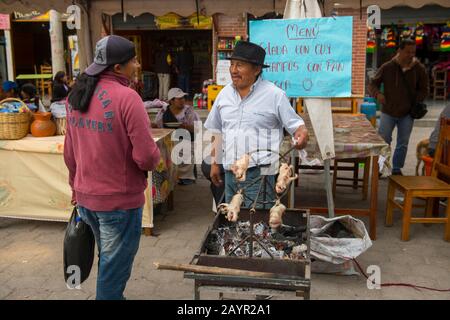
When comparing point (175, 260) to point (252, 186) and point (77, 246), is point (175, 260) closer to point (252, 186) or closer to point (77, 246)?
point (252, 186)

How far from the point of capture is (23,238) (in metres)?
4.74

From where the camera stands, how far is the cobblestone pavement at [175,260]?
358 cm

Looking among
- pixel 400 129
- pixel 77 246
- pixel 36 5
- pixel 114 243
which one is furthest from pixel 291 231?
pixel 36 5

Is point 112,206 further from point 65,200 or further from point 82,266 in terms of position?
point 65,200

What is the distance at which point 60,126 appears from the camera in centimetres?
502

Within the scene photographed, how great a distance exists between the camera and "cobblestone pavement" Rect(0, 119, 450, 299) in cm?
358

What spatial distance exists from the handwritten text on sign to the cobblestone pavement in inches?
62.0

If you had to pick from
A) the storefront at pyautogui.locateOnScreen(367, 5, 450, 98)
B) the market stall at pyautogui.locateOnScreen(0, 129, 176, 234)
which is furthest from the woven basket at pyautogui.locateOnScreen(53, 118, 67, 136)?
the storefront at pyautogui.locateOnScreen(367, 5, 450, 98)

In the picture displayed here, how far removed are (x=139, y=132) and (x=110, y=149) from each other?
20cm

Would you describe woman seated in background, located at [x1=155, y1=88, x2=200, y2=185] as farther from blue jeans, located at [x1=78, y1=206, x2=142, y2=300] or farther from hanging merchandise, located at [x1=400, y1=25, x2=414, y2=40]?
hanging merchandise, located at [x1=400, y1=25, x2=414, y2=40]

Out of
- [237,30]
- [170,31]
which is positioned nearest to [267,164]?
[237,30]

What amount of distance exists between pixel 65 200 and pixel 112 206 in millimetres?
2395

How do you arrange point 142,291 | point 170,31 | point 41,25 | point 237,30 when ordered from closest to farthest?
point 142,291 < point 237,30 < point 170,31 < point 41,25

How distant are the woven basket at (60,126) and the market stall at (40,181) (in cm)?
13
